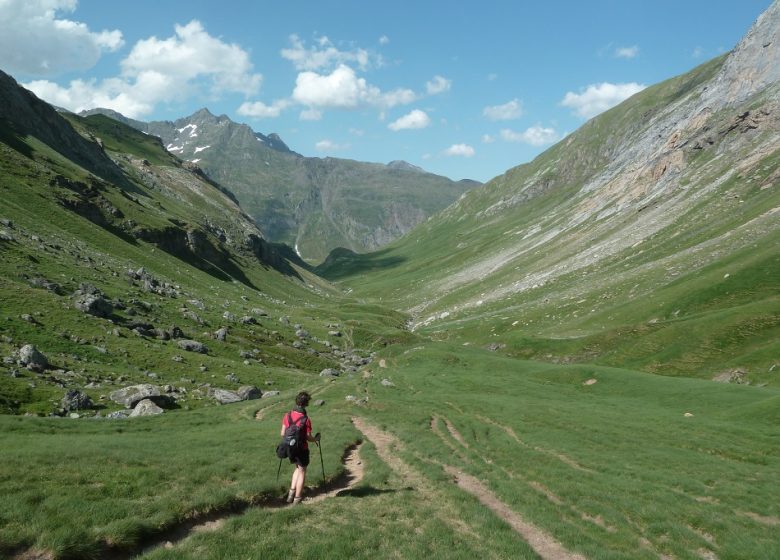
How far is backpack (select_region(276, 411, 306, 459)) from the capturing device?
1856 cm

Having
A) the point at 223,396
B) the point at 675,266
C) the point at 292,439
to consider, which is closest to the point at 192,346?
the point at 223,396

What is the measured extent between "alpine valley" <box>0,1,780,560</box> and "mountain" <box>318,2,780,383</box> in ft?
2.13

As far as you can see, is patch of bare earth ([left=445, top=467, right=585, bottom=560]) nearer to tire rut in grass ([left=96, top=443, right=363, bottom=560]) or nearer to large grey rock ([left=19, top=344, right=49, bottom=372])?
tire rut in grass ([left=96, top=443, right=363, bottom=560])

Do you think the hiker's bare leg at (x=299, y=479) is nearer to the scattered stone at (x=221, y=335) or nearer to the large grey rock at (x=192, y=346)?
the large grey rock at (x=192, y=346)

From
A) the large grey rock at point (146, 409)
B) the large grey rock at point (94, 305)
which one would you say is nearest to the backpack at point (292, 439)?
the large grey rock at point (146, 409)

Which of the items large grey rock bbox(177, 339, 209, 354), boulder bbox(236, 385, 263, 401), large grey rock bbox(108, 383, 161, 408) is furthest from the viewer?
large grey rock bbox(177, 339, 209, 354)

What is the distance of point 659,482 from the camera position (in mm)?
26672

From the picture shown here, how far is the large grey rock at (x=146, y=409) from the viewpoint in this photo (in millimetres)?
39125

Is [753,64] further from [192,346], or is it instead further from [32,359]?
[32,359]

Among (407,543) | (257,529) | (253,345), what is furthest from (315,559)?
(253,345)

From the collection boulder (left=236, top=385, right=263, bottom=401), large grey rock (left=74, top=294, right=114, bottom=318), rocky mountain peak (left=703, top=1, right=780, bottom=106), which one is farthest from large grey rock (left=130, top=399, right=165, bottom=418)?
rocky mountain peak (left=703, top=1, right=780, bottom=106)

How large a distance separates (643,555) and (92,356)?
5552cm

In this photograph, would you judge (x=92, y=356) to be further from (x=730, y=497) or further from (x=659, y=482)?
(x=730, y=497)

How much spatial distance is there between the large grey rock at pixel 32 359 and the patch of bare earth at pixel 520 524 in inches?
1582
